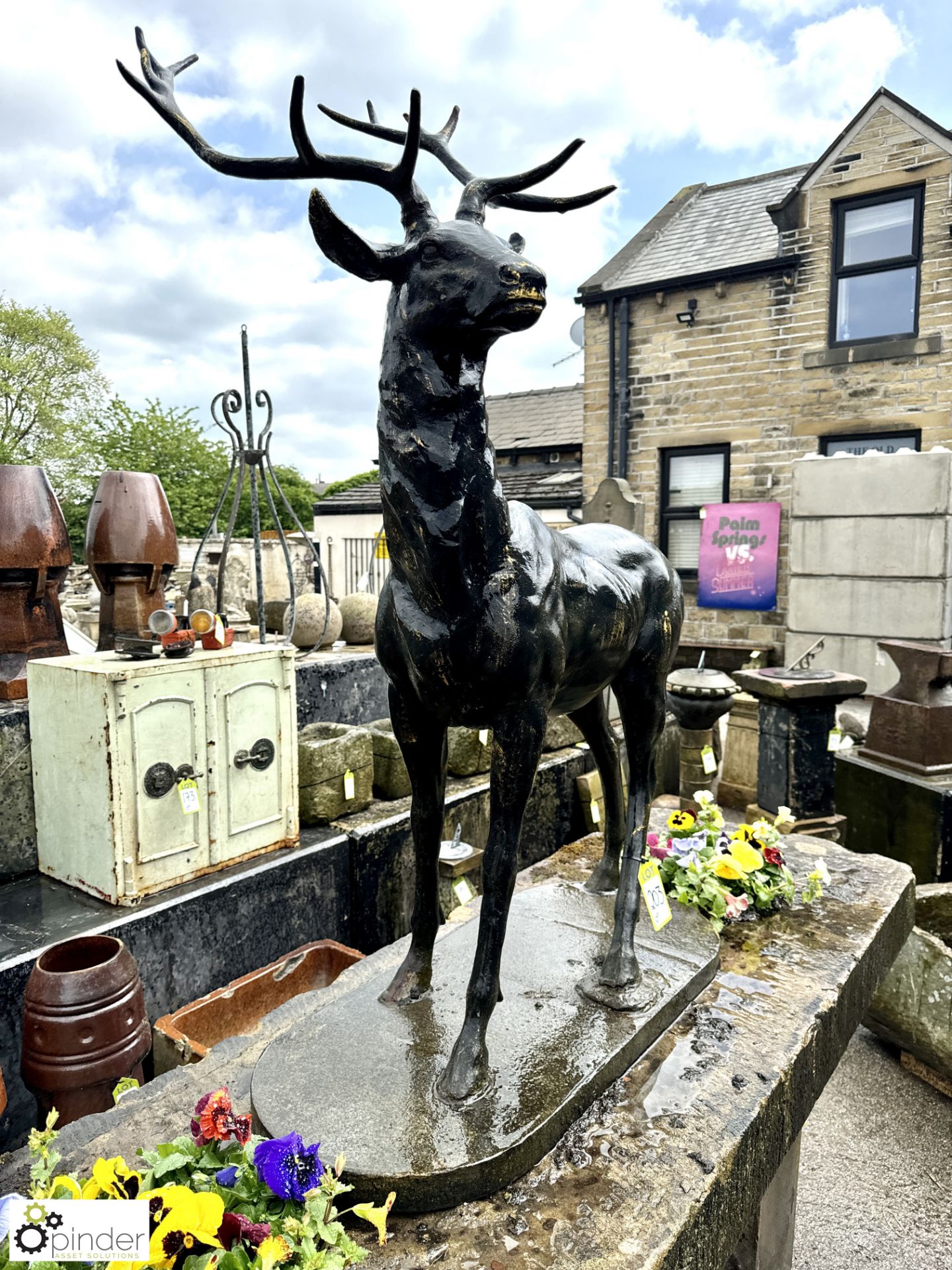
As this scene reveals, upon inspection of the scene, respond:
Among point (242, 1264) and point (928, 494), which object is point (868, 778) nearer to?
point (928, 494)

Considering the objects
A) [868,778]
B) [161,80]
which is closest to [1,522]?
[161,80]

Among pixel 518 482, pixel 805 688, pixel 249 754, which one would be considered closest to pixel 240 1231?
pixel 249 754

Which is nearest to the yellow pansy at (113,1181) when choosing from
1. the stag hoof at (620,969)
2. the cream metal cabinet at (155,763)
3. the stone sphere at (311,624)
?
the stag hoof at (620,969)

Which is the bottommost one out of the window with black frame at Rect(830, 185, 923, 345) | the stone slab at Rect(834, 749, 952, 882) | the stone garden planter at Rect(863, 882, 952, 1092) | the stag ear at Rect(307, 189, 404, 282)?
the stone garden planter at Rect(863, 882, 952, 1092)

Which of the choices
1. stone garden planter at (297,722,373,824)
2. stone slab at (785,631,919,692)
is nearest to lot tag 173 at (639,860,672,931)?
stone garden planter at (297,722,373,824)

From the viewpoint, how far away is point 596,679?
199 centimetres

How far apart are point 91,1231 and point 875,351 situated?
29.9ft

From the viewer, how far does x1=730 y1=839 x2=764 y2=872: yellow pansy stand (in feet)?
9.02

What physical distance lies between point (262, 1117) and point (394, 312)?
Answer: 1.55 metres

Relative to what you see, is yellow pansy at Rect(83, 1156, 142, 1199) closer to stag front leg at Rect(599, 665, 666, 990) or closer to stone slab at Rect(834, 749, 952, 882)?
stag front leg at Rect(599, 665, 666, 990)

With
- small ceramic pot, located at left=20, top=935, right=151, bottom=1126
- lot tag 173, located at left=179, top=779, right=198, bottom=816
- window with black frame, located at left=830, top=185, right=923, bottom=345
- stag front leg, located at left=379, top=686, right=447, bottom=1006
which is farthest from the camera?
window with black frame, located at left=830, top=185, right=923, bottom=345

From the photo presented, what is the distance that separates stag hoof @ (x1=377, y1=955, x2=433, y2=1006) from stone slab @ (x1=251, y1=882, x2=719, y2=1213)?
20mm

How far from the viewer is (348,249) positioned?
4.56 ft

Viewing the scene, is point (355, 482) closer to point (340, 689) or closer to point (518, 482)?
point (518, 482)
